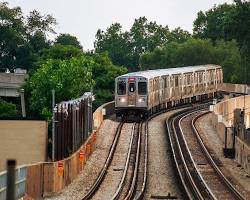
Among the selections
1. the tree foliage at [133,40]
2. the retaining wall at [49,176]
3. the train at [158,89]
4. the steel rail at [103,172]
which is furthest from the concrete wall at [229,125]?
the tree foliage at [133,40]

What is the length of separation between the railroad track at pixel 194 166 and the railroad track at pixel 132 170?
4.88 feet

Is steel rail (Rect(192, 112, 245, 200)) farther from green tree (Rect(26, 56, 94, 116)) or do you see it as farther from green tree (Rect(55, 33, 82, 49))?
green tree (Rect(55, 33, 82, 49))

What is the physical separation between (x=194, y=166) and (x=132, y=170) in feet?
8.77

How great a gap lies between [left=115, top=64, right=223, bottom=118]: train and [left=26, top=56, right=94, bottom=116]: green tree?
552cm

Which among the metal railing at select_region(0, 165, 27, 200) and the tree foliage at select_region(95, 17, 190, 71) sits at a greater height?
the tree foliage at select_region(95, 17, 190, 71)

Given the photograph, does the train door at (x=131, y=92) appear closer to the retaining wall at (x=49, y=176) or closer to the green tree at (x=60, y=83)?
the green tree at (x=60, y=83)

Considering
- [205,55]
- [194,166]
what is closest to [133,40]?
[205,55]

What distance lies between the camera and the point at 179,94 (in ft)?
186

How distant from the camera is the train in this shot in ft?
148

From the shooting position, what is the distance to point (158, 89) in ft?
162

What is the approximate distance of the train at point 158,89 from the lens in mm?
45000

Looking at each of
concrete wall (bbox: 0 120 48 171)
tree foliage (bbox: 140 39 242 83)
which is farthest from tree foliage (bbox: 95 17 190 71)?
concrete wall (bbox: 0 120 48 171)

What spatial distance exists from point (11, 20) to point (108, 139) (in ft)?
241

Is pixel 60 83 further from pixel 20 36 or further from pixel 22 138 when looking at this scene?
pixel 20 36
